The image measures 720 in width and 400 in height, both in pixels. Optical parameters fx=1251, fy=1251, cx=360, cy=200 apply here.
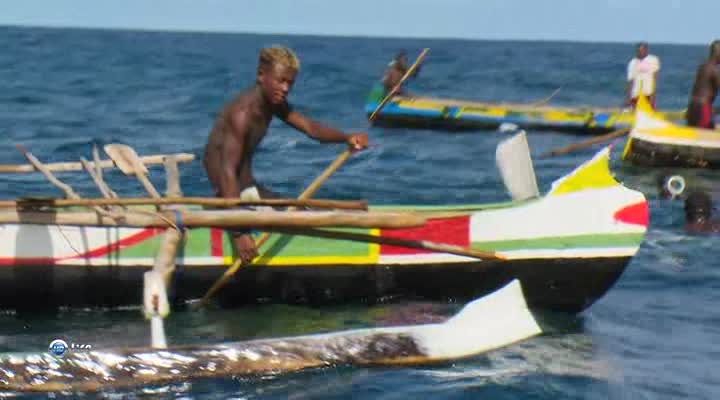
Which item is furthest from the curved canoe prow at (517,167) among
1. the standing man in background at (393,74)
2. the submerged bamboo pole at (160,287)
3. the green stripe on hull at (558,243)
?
the standing man in background at (393,74)

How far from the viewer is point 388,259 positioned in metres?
9.57

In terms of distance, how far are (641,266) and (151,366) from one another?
20.2ft

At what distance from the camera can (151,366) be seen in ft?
25.8

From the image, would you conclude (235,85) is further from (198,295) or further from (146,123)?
(198,295)

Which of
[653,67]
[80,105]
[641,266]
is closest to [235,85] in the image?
[80,105]

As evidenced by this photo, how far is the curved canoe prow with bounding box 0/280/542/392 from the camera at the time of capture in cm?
776

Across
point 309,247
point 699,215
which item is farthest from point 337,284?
point 699,215

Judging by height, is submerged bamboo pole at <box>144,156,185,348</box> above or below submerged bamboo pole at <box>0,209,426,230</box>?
below

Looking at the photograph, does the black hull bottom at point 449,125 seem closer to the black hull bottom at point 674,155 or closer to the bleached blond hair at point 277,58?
the black hull bottom at point 674,155

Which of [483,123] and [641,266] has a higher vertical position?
[483,123]

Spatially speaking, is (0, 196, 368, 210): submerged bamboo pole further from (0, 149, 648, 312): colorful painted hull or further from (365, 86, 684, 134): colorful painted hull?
(365, 86, 684, 134): colorful painted hull

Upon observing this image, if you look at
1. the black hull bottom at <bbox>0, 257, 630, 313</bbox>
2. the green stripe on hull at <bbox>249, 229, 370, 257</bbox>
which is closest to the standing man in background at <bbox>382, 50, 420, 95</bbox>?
the black hull bottom at <bbox>0, 257, 630, 313</bbox>

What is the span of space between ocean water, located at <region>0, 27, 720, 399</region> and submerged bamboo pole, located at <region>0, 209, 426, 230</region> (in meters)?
0.97

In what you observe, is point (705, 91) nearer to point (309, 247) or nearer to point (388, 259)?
point (388, 259)
